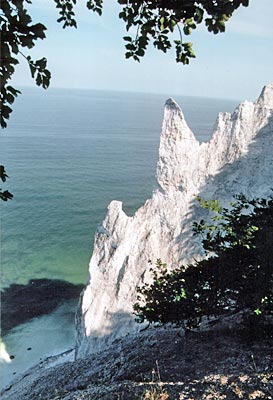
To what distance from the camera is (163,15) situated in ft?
9.42

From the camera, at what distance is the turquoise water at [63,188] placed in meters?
30.2

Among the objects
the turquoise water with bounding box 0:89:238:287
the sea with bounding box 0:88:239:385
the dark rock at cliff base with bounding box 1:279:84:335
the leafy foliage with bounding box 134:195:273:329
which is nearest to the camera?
the leafy foliage with bounding box 134:195:273:329

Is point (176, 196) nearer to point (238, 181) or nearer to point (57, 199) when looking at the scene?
point (238, 181)

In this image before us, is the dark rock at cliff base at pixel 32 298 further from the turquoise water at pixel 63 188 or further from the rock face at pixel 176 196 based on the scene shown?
the rock face at pixel 176 196

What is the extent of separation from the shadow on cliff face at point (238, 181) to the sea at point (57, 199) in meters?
10.2

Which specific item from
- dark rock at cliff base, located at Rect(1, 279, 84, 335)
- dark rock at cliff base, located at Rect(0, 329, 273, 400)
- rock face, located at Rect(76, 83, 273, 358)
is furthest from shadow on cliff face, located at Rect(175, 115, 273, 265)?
dark rock at cliff base, located at Rect(1, 279, 84, 335)

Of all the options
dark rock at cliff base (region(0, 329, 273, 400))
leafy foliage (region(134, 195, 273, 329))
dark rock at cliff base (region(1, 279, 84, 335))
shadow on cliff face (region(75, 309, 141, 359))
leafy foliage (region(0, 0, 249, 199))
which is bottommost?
dark rock at cliff base (region(1, 279, 84, 335))

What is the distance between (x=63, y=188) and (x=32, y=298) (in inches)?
945

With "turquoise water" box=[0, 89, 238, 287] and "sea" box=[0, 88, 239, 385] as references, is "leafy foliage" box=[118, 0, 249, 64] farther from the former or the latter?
"turquoise water" box=[0, 89, 238, 287]

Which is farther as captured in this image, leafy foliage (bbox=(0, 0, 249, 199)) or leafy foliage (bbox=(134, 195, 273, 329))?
leafy foliage (bbox=(134, 195, 273, 329))

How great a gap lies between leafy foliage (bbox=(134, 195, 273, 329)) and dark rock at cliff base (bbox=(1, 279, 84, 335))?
17.1m

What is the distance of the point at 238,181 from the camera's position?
16.4m

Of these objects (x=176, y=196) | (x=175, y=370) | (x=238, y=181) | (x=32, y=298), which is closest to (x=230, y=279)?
(x=175, y=370)

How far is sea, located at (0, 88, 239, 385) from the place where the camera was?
23328 millimetres
